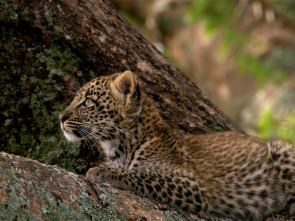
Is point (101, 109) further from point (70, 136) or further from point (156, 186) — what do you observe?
point (156, 186)

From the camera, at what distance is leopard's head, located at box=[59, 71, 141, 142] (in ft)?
19.2

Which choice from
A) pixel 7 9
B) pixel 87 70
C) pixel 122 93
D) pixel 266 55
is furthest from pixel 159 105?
pixel 266 55

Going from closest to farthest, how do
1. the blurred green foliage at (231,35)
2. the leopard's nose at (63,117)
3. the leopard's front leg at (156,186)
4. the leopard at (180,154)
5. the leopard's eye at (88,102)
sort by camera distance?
the leopard's front leg at (156,186) → the leopard at (180,154) → the leopard's nose at (63,117) → the leopard's eye at (88,102) → the blurred green foliage at (231,35)

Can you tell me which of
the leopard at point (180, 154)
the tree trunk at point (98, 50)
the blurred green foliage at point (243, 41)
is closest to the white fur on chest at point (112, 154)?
the leopard at point (180, 154)

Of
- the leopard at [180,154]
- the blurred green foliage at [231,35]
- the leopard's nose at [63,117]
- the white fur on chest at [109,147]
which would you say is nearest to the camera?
the leopard at [180,154]

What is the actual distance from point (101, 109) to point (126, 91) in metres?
0.39

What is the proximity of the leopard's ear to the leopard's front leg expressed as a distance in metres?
0.93

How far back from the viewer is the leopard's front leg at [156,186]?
5113 mm

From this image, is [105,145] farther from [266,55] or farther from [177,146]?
[266,55]

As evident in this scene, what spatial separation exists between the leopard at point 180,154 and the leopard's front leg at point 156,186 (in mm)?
18

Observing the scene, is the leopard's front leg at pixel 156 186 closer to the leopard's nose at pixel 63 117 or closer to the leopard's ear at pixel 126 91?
the leopard's nose at pixel 63 117

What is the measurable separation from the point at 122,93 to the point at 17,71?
1.32 metres

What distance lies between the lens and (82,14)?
6.31m

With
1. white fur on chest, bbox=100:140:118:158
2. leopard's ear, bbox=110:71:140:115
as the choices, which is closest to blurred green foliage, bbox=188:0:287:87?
leopard's ear, bbox=110:71:140:115
